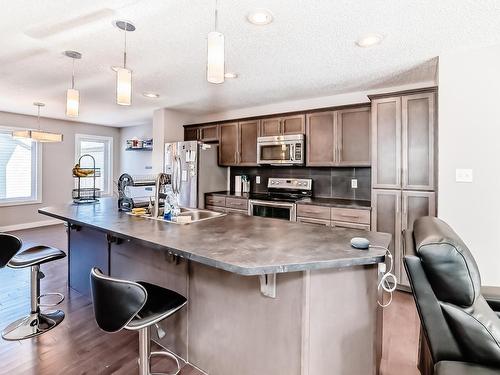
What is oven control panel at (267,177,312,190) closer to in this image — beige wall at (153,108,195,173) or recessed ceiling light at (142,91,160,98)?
beige wall at (153,108,195,173)

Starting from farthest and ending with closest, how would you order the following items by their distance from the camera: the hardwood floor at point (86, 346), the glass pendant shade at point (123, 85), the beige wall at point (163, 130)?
the beige wall at point (163, 130) → the glass pendant shade at point (123, 85) → the hardwood floor at point (86, 346)

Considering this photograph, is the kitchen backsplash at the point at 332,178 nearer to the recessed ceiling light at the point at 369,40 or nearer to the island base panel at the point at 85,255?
the recessed ceiling light at the point at 369,40

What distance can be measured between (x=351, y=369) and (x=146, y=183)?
222 centimetres

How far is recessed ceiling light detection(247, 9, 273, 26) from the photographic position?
2.05 metres

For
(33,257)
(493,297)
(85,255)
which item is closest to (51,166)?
(85,255)

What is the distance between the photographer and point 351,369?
1.50 meters

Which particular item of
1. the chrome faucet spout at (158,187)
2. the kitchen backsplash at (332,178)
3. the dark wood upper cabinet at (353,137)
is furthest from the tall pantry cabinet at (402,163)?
the chrome faucet spout at (158,187)

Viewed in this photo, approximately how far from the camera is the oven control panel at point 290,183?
437 cm

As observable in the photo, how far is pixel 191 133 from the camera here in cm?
552

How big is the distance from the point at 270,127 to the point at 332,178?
49.2 inches

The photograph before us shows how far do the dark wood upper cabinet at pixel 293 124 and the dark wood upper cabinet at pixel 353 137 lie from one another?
20.9 inches

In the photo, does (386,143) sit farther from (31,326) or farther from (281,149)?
(31,326)

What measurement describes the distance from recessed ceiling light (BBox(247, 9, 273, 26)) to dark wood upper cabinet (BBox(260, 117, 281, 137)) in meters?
2.24

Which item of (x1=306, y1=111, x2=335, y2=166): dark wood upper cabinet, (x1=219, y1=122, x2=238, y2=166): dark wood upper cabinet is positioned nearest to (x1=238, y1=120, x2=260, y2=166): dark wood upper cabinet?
(x1=219, y1=122, x2=238, y2=166): dark wood upper cabinet
